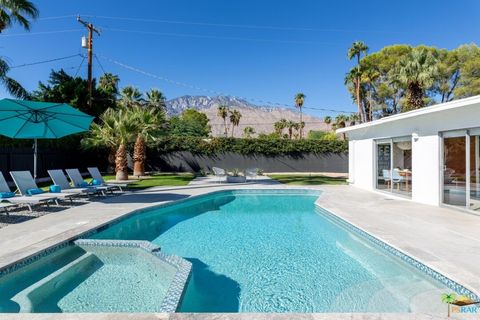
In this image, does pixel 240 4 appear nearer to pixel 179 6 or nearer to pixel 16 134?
pixel 179 6

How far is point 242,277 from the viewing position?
4.93 meters

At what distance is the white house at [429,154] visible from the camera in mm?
8078

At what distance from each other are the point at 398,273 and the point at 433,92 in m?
35.7

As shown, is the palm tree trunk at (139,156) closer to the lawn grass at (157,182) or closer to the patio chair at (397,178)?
the lawn grass at (157,182)

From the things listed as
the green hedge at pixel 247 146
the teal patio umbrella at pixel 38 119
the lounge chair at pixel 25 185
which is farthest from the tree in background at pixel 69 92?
the lounge chair at pixel 25 185

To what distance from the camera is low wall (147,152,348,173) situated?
26047 millimetres

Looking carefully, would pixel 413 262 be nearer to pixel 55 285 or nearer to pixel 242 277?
pixel 242 277

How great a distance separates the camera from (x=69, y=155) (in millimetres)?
21594

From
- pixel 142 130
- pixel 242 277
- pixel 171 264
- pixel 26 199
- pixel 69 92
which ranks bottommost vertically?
pixel 242 277

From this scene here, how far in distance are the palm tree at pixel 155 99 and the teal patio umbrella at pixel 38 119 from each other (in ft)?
84.3

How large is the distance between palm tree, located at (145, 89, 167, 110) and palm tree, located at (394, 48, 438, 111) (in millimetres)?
24155

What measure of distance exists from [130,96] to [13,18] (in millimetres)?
20666

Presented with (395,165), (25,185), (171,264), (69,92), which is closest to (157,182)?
(25,185)

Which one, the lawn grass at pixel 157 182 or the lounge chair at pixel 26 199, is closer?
the lounge chair at pixel 26 199
